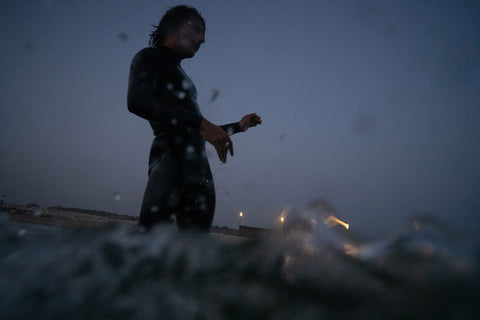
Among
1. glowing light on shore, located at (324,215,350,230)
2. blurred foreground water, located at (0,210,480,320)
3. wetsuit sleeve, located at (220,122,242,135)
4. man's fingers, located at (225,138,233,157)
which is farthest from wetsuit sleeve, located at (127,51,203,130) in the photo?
glowing light on shore, located at (324,215,350,230)

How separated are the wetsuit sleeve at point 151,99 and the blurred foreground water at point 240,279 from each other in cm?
88

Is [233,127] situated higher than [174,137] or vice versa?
[233,127]

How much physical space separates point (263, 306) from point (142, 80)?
1624 mm

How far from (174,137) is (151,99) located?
35 cm

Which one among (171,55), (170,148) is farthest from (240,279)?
(171,55)

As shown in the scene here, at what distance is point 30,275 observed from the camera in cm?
88

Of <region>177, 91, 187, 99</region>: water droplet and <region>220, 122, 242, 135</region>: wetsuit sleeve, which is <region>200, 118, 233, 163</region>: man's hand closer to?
<region>177, 91, 187, 99</region>: water droplet

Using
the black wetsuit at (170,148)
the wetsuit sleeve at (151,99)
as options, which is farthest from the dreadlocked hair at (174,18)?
the wetsuit sleeve at (151,99)

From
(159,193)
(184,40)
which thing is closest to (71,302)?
(159,193)

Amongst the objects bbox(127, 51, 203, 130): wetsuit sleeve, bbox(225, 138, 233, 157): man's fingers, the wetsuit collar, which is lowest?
bbox(225, 138, 233, 157): man's fingers

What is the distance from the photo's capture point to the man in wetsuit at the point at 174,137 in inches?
70.9

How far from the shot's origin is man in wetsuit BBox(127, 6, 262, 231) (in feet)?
5.91

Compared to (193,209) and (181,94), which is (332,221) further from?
(181,94)

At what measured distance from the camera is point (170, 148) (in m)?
1.98
